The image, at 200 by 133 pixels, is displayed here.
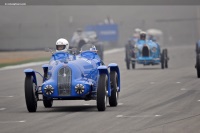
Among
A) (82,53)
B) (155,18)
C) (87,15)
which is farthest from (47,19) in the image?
(82,53)

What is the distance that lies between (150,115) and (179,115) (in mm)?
624

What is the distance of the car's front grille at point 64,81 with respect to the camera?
1914 cm

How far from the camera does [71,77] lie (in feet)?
63.3

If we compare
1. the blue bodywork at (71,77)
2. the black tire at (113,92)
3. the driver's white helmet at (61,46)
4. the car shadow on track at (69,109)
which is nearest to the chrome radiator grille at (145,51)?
the driver's white helmet at (61,46)

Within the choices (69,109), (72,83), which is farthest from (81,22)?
(72,83)

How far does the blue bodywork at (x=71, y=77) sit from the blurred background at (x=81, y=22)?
24024 mm

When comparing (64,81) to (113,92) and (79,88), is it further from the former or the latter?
(113,92)

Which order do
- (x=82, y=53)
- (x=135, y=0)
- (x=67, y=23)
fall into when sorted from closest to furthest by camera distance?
(x=82, y=53)
(x=135, y=0)
(x=67, y=23)

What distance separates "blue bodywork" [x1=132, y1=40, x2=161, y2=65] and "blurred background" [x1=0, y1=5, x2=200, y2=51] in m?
7.98

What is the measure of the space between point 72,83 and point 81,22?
223 feet

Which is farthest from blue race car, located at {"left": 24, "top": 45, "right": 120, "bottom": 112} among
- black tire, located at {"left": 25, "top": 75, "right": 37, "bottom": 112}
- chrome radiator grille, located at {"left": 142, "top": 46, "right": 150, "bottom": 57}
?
chrome radiator grille, located at {"left": 142, "top": 46, "right": 150, "bottom": 57}

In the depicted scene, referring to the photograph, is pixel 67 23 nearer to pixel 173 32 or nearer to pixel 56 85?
pixel 173 32

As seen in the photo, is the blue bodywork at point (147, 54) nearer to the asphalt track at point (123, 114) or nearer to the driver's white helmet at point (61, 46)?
the asphalt track at point (123, 114)

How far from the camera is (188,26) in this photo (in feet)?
335
